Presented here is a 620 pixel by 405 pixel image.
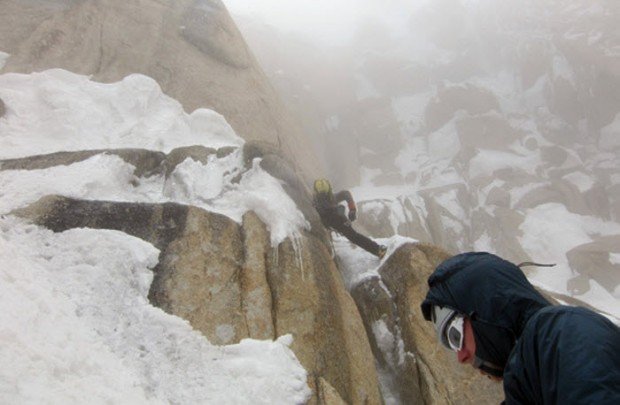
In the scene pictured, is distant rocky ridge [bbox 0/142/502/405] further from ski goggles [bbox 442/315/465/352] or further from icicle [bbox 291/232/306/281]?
ski goggles [bbox 442/315/465/352]

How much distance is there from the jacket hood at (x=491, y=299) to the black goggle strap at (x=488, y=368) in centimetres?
3

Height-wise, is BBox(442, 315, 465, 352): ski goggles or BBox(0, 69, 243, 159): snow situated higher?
BBox(442, 315, 465, 352): ski goggles

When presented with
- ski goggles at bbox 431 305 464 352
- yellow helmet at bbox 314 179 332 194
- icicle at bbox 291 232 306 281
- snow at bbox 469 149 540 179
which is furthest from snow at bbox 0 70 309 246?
snow at bbox 469 149 540 179

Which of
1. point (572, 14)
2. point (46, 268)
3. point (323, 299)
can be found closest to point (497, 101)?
point (572, 14)

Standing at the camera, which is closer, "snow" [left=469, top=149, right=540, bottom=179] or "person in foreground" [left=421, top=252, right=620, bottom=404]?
"person in foreground" [left=421, top=252, right=620, bottom=404]

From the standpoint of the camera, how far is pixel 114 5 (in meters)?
21.8

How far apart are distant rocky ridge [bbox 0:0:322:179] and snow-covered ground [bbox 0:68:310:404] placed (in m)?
4.30

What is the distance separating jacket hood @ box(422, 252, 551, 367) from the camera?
8.89ft

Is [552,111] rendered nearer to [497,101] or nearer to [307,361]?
[497,101]

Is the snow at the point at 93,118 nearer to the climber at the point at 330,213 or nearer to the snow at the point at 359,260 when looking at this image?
the climber at the point at 330,213

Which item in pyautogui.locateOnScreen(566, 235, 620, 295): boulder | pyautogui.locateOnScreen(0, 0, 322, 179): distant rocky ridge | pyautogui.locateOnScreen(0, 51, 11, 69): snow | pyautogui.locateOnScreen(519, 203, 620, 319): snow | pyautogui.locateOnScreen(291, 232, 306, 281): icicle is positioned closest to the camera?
pyautogui.locateOnScreen(291, 232, 306, 281): icicle

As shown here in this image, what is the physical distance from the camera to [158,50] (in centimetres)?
2098

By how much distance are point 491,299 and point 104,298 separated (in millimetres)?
7335

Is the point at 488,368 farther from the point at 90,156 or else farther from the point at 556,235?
the point at 556,235
